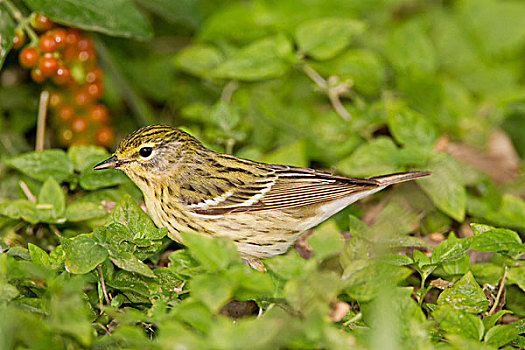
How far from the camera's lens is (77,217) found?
320cm

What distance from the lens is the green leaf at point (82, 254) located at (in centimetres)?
254

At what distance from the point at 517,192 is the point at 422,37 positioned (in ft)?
4.78

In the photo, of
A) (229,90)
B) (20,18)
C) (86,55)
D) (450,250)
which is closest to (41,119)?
(86,55)

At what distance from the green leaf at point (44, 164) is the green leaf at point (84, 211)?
25 centimetres

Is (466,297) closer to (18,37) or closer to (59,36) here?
(59,36)

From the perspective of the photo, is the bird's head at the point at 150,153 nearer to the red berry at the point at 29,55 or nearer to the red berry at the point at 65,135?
the red berry at the point at 29,55

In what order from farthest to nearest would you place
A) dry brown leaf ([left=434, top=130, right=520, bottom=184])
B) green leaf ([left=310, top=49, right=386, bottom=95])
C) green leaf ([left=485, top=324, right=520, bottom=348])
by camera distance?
green leaf ([left=310, top=49, right=386, bottom=95]), dry brown leaf ([left=434, top=130, right=520, bottom=184]), green leaf ([left=485, top=324, right=520, bottom=348])

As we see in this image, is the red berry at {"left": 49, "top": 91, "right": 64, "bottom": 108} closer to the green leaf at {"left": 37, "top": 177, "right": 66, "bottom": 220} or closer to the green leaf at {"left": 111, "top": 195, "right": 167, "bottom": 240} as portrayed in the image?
the green leaf at {"left": 37, "top": 177, "right": 66, "bottom": 220}

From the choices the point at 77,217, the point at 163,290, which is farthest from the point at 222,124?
the point at 163,290

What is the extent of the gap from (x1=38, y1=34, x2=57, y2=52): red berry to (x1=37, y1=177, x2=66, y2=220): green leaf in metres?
0.91

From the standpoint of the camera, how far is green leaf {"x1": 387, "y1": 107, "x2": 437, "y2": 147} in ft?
12.6

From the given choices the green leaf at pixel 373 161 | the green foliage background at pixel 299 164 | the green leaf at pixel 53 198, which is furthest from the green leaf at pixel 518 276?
the green leaf at pixel 53 198

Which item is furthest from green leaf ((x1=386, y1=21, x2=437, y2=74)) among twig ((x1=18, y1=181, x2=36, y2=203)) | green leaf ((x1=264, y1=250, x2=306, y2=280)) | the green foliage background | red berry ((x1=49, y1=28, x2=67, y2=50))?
twig ((x1=18, y1=181, x2=36, y2=203))

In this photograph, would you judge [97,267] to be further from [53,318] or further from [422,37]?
→ [422,37]
